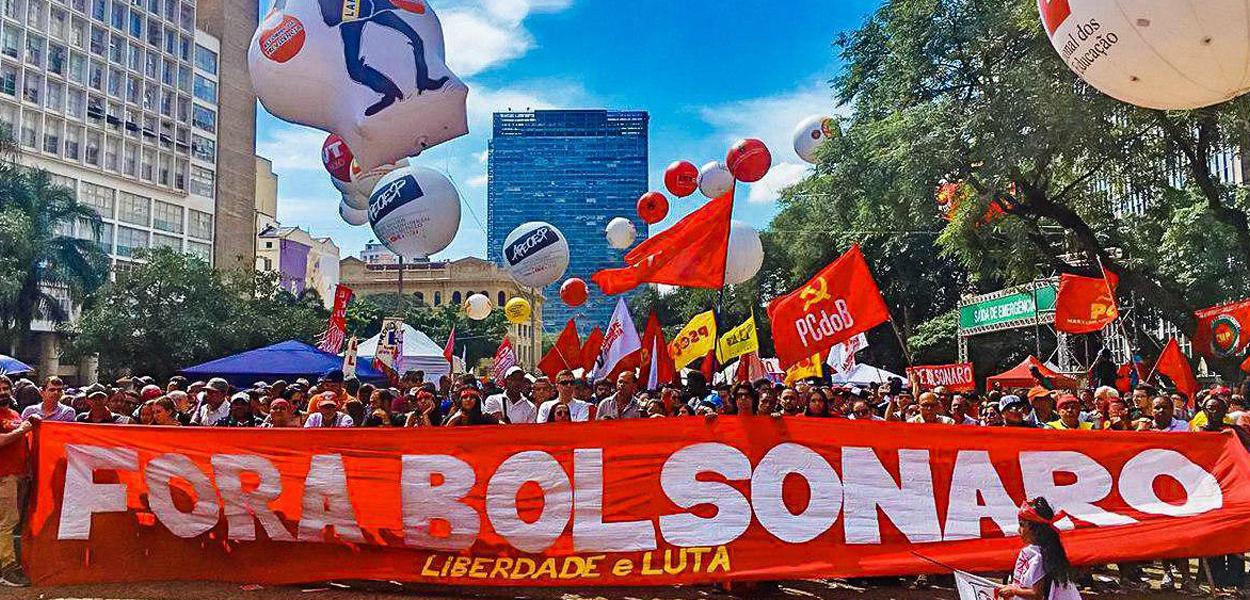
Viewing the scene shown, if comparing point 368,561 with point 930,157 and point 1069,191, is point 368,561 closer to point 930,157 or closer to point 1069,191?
point 930,157

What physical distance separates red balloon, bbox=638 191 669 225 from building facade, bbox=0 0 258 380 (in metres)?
40.5

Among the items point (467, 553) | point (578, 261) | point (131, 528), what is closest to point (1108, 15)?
point (467, 553)

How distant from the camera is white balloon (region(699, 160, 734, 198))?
25172 mm

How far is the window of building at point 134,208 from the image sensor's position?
66706mm

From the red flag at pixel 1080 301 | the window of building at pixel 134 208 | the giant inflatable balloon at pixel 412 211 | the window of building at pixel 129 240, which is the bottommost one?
the red flag at pixel 1080 301

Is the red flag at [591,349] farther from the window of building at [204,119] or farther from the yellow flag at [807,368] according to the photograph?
the window of building at [204,119]

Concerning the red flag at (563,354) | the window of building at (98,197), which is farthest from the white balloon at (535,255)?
the window of building at (98,197)

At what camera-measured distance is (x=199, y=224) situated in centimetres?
7512

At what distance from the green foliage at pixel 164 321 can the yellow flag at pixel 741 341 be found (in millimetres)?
30474

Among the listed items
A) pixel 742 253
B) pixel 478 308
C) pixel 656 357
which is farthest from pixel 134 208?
pixel 656 357

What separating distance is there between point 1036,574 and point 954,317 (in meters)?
35.6

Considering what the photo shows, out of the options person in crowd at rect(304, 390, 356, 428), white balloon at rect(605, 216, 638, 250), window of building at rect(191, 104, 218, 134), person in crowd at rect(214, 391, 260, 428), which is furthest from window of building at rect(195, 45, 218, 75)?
person in crowd at rect(304, 390, 356, 428)

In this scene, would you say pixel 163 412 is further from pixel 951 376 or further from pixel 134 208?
pixel 134 208

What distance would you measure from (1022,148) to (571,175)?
566 ft
